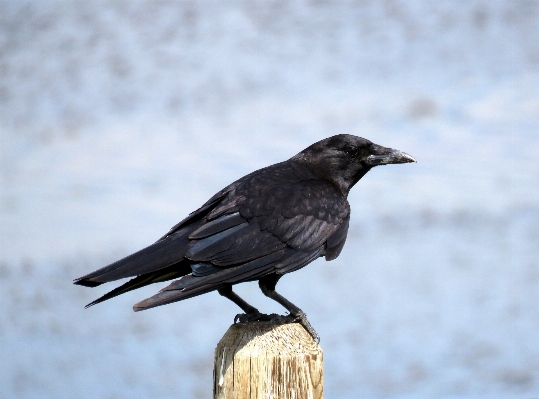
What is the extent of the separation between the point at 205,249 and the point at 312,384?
0.98 meters

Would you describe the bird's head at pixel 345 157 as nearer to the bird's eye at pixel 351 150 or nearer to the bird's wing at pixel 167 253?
the bird's eye at pixel 351 150

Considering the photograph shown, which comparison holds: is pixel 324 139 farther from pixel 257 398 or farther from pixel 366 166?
pixel 257 398

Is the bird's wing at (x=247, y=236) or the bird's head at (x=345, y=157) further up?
the bird's head at (x=345, y=157)

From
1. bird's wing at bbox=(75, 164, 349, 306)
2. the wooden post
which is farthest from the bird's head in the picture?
the wooden post

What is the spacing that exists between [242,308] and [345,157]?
1.58m

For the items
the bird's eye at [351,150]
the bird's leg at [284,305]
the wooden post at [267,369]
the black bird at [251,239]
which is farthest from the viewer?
the bird's eye at [351,150]

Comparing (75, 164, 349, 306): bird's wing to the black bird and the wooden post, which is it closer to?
the black bird

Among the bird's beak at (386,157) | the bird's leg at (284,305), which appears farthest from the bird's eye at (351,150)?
the bird's leg at (284,305)

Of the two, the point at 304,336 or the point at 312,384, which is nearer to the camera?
the point at 312,384

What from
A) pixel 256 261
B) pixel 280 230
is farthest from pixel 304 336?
pixel 280 230

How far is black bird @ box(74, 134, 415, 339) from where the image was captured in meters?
3.72

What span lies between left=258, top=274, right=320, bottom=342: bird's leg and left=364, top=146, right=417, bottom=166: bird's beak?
55.8 inches

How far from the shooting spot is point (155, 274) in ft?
12.6

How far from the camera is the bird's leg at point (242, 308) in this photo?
4.05 m
